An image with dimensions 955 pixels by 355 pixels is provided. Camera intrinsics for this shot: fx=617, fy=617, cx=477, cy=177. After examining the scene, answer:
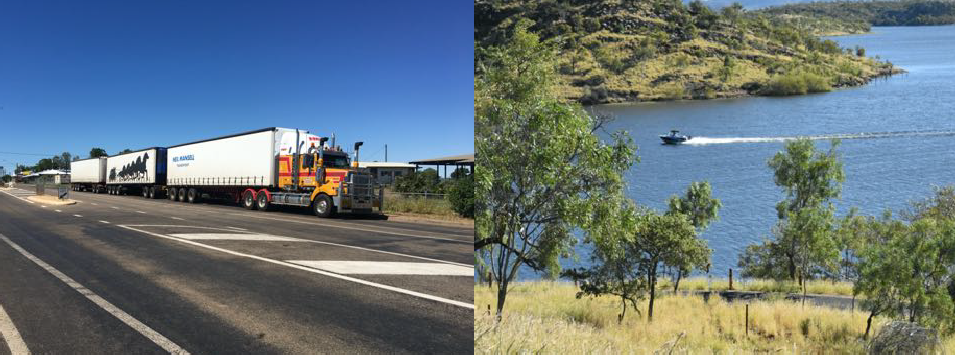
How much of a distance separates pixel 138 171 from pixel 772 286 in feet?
130

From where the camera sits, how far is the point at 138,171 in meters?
36.6

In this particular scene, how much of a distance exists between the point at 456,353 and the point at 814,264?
4214 centimetres

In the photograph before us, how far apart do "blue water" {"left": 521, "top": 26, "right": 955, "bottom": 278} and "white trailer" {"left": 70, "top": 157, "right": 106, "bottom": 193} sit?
33.9 meters

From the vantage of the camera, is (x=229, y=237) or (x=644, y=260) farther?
(x=644, y=260)

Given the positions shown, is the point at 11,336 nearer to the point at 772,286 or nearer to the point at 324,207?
the point at 324,207

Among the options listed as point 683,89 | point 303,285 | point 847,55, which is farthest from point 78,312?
point 847,55

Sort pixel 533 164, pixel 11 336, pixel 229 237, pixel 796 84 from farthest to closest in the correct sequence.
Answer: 1. pixel 796 84
2. pixel 229 237
3. pixel 533 164
4. pixel 11 336

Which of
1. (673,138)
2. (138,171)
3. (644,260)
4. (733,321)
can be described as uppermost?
(673,138)

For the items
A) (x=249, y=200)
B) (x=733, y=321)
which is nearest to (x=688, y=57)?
(x=733, y=321)

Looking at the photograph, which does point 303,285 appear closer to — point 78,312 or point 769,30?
point 78,312

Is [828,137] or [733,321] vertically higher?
[828,137]

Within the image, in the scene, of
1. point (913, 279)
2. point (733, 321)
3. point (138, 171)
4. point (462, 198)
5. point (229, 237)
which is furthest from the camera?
point (138, 171)

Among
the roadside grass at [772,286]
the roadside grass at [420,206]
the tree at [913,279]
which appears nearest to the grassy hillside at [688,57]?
the roadside grass at [772,286]

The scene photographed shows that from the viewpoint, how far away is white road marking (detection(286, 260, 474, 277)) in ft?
25.3
